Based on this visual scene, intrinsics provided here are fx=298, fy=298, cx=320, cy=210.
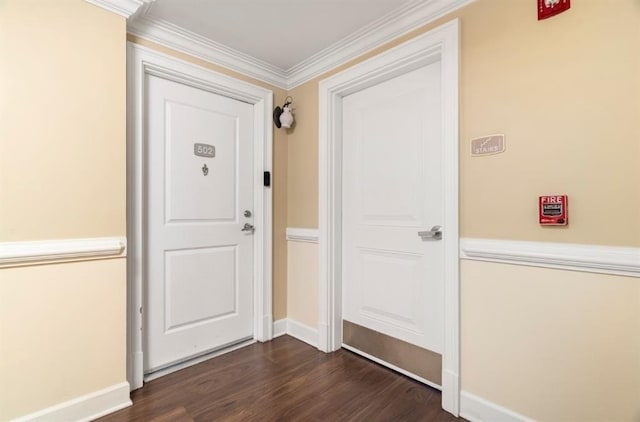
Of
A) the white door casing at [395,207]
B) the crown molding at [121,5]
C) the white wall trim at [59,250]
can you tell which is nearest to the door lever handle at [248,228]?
the white door casing at [395,207]

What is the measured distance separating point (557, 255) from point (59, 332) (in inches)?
93.0

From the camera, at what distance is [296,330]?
2.56 meters

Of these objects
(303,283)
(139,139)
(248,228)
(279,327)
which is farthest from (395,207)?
(139,139)

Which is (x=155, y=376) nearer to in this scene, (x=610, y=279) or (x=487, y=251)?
(x=487, y=251)

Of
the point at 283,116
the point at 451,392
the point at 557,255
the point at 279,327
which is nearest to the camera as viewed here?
the point at 557,255

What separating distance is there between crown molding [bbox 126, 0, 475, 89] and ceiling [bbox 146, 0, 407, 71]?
1.8 inches

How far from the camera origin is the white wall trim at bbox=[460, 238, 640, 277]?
113 cm

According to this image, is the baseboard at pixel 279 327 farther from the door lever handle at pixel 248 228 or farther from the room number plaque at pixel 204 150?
the room number plaque at pixel 204 150

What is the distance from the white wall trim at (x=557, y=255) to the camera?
1.13m

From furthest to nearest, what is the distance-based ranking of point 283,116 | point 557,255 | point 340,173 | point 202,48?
1. point 283,116
2. point 340,173
3. point 202,48
4. point 557,255

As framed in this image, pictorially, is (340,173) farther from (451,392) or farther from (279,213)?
(451,392)

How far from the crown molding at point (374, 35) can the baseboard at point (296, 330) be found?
2066mm

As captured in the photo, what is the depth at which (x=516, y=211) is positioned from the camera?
55.1 inches

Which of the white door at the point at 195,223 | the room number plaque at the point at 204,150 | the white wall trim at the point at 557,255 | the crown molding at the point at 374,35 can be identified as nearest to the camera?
the white wall trim at the point at 557,255
